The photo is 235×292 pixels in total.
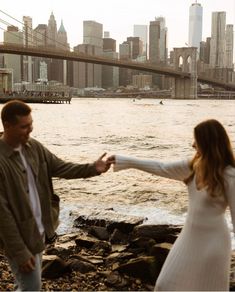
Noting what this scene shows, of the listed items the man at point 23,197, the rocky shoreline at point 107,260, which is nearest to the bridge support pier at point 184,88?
the rocky shoreline at point 107,260

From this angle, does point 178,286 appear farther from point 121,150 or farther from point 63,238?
point 121,150

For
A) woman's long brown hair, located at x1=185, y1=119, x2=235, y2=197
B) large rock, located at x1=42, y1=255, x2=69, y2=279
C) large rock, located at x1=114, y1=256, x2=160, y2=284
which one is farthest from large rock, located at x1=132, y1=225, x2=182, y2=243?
woman's long brown hair, located at x1=185, y1=119, x2=235, y2=197

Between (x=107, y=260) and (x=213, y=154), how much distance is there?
2.54 metres

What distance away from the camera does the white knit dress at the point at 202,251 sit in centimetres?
216

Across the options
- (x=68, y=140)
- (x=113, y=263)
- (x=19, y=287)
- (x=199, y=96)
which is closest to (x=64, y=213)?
(x=113, y=263)

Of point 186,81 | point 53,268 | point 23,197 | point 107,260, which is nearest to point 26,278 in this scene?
point 23,197

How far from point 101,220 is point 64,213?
1.17 m

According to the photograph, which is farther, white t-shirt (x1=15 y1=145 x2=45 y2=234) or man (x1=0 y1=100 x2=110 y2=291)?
white t-shirt (x1=15 y1=145 x2=45 y2=234)

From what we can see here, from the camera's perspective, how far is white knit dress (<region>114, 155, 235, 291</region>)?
2160mm

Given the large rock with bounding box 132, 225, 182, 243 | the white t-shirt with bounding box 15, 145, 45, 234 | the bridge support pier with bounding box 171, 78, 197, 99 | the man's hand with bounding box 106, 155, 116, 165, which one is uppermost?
the bridge support pier with bounding box 171, 78, 197, 99

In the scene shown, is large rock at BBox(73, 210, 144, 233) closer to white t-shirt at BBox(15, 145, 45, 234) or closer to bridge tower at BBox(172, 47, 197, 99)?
white t-shirt at BBox(15, 145, 45, 234)

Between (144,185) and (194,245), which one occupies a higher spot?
(194,245)

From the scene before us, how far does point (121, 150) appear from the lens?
16828 millimetres

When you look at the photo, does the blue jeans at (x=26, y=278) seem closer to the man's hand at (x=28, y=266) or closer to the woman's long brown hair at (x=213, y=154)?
the man's hand at (x=28, y=266)
